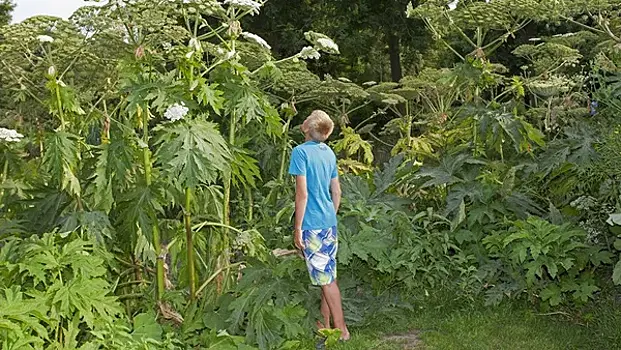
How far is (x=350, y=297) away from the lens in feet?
21.1

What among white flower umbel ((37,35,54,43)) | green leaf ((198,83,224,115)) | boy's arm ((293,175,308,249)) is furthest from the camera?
boy's arm ((293,175,308,249))

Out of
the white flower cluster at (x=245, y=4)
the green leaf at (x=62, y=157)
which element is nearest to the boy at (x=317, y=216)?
the white flower cluster at (x=245, y=4)

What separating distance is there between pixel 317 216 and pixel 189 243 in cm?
96

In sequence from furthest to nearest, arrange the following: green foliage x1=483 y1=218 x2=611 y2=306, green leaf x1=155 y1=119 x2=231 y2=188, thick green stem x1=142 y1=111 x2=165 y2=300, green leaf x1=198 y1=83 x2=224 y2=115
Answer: green foliage x1=483 y1=218 x2=611 y2=306 < thick green stem x1=142 y1=111 x2=165 y2=300 < green leaf x1=198 y1=83 x2=224 y2=115 < green leaf x1=155 y1=119 x2=231 y2=188

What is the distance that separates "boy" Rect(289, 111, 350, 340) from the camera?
5.54m

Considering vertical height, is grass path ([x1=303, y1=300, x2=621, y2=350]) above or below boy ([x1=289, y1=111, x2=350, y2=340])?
below

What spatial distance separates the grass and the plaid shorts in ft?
1.55

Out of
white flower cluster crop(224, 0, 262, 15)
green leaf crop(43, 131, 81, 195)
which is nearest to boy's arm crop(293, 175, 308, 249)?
white flower cluster crop(224, 0, 262, 15)

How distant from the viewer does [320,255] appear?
5.60 m

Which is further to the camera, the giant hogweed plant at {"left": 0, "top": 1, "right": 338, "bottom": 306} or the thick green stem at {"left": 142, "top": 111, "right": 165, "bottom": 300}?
the thick green stem at {"left": 142, "top": 111, "right": 165, "bottom": 300}

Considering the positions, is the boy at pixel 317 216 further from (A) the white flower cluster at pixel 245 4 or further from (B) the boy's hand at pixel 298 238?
(A) the white flower cluster at pixel 245 4

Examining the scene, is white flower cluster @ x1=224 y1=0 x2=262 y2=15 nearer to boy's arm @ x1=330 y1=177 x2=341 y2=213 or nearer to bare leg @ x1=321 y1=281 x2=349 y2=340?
boy's arm @ x1=330 y1=177 x2=341 y2=213

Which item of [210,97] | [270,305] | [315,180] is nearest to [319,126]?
[315,180]

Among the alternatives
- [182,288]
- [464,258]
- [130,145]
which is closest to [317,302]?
[182,288]
